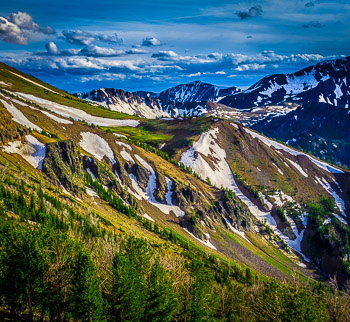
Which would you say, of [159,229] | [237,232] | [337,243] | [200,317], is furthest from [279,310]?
[337,243]

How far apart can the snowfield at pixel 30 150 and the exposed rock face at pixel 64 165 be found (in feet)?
6.65

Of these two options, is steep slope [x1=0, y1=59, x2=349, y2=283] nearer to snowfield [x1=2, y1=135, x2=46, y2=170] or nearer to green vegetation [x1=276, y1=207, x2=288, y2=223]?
snowfield [x1=2, y1=135, x2=46, y2=170]

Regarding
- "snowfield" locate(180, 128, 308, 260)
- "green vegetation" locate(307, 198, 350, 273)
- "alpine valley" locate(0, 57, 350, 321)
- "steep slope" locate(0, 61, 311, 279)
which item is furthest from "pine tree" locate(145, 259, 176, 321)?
"snowfield" locate(180, 128, 308, 260)

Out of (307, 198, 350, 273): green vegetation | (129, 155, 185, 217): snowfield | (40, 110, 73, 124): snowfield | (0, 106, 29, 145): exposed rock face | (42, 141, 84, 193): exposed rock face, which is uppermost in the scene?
(40, 110, 73, 124): snowfield

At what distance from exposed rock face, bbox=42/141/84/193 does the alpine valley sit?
0.48 m

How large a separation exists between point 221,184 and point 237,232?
3668 centimetres

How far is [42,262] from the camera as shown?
36.7 m

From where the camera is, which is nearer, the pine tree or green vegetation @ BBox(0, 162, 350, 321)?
green vegetation @ BBox(0, 162, 350, 321)

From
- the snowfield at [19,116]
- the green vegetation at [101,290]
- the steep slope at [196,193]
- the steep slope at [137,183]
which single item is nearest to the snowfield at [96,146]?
the steep slope at [137,183]

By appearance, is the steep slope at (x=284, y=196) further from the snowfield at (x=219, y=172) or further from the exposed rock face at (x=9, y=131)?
the exposed rock face at (x=9, y=131)

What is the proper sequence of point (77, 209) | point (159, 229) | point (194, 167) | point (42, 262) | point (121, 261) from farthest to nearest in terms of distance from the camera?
point (194, 167), point (159, 229), point (77, 209), point (121, 261), point (42, 262)

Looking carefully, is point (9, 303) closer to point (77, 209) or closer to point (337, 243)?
point (77, 209)

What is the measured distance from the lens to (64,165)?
120 m

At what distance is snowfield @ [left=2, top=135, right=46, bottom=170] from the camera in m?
116
